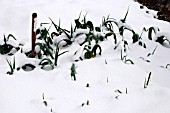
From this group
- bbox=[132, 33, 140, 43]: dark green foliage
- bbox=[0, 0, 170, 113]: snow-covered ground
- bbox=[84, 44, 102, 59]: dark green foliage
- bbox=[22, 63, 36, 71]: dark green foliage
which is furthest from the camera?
bbox=[132, 33, 140, 43]: dark green foliage

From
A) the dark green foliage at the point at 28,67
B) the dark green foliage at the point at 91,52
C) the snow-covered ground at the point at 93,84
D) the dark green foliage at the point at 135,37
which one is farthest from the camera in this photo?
the dark green foliage at the point at 135,37

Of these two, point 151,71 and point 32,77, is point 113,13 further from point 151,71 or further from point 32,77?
point 32,77

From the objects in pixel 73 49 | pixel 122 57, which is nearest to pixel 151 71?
pixel 122 57

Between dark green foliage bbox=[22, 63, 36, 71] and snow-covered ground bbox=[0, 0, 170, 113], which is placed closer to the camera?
snow-covered ground bbox=[0, 0, 170, 113]

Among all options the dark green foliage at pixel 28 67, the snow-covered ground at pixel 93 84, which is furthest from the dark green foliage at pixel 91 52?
the dark green foliage at pixel 28 67

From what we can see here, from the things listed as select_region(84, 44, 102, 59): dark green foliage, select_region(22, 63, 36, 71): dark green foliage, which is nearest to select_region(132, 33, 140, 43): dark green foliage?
select_region(84, 44, 102, 59): dark green foliage

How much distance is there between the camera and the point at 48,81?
274cm

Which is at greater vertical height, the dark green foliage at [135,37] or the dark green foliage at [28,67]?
the dark green foliage at [135,37]

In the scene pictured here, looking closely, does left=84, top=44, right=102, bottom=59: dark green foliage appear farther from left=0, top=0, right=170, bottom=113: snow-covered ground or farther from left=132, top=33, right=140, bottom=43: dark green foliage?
left=132, top=33, right=140, bottom=43: dark green foliage

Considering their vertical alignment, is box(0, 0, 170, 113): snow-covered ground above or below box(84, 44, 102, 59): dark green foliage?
below

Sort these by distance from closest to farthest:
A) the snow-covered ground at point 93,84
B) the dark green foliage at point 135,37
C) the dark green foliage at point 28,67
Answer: the snow-covered ground at point 93,84
the dark green foliage at point 28,67
the dark green foliage at point 135,37

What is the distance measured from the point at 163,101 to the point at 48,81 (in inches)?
37.7

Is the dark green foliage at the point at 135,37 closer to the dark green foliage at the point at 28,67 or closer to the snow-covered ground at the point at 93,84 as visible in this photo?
the snow-covered ground at the point at 93,84

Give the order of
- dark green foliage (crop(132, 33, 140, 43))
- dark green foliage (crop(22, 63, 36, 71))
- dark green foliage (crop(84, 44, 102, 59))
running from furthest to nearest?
dark green foliage (crop(132, 33, 140, 43))
dark green foliage (crop(84, 44, 102, 59))
dark green foliage (crop(22, 63, 36, 71))
